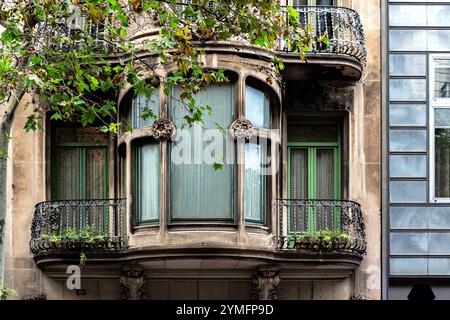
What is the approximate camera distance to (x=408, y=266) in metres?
25.3

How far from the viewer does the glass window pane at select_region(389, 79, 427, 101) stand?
84.1 feet

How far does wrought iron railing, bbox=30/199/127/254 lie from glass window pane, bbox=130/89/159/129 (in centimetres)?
155

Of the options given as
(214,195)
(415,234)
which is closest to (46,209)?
(214,195)

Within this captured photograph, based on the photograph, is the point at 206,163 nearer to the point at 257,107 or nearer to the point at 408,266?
the point at 257,107

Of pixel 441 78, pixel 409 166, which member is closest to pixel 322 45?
pixel 441 78

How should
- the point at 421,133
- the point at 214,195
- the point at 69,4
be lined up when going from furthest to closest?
the point at 421,133 < the point at 214,195 < the point at 69,4

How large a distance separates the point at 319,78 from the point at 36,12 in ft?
24.3

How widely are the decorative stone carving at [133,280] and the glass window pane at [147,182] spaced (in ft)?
3.03

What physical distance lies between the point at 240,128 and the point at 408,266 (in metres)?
4.40

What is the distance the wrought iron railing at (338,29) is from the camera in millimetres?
24844

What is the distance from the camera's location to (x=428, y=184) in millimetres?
25422

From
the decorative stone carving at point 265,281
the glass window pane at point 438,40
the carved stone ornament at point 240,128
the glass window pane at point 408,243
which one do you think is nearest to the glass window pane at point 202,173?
the carved stone ornament at point 240,128

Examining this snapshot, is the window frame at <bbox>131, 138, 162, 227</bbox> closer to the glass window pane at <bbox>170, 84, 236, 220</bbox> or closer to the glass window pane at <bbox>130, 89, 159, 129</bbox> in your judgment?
the glass window pane at <bbox>130, 89, 159, 129</bbox>

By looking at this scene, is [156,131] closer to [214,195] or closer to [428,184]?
[214,195]
